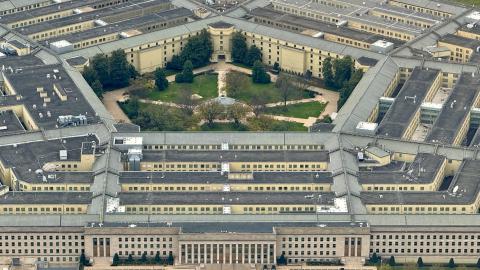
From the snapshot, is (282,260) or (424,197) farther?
(424,197)

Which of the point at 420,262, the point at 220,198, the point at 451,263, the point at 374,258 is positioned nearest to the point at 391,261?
the point at 374,258

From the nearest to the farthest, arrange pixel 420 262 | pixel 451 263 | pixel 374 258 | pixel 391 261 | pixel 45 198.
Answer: pixel 391 261
pixel 374 258
pixel 420 262
pixel 451 263
pixel 45 198

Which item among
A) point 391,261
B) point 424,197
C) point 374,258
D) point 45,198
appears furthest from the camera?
point 424,197

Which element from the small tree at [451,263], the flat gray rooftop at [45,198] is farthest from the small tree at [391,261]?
the flat gray rooftop at [45,198]

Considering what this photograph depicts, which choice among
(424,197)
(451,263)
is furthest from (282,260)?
(451,263)

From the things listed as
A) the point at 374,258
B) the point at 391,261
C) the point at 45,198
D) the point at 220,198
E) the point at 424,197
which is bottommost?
the point at 391,261

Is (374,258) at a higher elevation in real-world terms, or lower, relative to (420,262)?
higher

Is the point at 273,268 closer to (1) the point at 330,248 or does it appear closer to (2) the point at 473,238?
(1) the point at 330,248

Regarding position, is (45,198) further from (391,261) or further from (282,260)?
(391,261)

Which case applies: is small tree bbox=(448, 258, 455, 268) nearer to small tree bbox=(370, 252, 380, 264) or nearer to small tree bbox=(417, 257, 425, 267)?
small tree bbox=(417, 257, 425, 267)

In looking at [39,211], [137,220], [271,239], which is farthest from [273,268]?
[39,211]

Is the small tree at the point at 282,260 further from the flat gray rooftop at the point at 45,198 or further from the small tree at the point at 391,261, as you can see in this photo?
the flat gray rooftop at the point at 45,198

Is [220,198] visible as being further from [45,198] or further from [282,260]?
[45,198]
